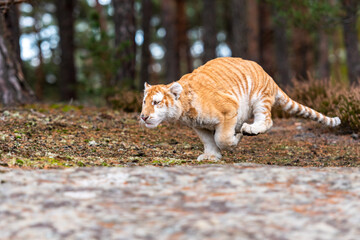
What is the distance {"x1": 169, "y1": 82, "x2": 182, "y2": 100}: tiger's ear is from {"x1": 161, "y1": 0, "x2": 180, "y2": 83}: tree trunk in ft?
45.4

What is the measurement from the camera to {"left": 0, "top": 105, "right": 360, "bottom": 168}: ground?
517 cm

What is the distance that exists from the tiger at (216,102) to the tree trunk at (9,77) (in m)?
5.15

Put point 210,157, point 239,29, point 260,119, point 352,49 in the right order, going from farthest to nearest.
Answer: point 239,29, point 352,49, point 260,119, point 210,157

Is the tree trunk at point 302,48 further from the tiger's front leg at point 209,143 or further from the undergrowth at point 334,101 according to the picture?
the tiger's front leg at point 209,143

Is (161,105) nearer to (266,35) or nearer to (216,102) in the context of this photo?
(216,102)

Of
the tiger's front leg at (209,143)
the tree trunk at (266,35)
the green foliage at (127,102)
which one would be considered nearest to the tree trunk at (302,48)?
the tree trunk at (266,35)

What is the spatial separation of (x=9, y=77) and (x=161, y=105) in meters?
5.69

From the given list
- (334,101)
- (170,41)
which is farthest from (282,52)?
(334,101)

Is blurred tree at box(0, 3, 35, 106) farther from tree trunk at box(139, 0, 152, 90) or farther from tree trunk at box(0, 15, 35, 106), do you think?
tree trunk at box(139, 0, 152, 90)

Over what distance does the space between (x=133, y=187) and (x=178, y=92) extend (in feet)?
6.86

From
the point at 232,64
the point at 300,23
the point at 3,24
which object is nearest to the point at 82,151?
the point at 232,64

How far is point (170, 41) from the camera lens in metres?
19.9

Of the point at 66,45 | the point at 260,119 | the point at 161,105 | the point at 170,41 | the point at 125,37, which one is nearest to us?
the point at 161,105

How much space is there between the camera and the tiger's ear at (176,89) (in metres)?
5.11
